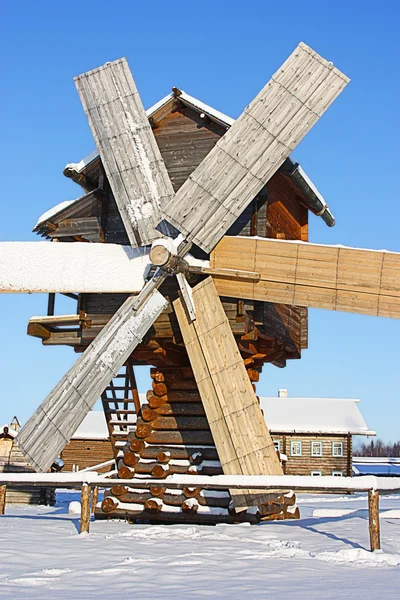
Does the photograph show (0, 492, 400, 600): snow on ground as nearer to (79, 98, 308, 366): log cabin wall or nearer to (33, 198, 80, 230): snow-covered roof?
(79, 98, 308, 366): log cabin wall

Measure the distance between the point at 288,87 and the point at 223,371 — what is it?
410 cm

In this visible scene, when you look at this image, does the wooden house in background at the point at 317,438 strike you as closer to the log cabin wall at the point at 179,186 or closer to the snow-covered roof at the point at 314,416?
the snow-covered roof at the point at 314,416

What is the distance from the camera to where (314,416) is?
29.9 meters

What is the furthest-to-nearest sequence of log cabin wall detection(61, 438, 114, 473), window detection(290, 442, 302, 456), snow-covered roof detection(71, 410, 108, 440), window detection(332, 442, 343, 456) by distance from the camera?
log cabin wall detection(61, 438, 114, 473)
snow-covered roof detection(71, 410, 108, 440)
window detection(290, 442, 302, 456)
window detection(332, 442, 343, 456)

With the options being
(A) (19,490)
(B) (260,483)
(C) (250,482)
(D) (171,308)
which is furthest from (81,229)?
(A) (19,490)

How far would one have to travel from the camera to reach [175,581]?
566cm

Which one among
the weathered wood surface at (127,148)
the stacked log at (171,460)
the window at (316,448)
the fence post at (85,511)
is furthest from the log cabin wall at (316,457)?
the fence post at (85,511)

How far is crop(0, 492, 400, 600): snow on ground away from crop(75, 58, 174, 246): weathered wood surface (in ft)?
14.1

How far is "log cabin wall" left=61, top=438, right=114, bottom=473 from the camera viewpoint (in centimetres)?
2962

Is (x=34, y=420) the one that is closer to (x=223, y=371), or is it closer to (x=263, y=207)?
(x=223, y=371)

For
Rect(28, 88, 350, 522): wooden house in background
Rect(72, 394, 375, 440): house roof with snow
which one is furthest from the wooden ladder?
Rect(72, 394, 375, 440): house roof with snow

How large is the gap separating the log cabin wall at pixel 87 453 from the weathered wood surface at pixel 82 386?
20433 millimetres

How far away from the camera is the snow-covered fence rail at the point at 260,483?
725cm

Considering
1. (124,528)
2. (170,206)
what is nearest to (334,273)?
(170,206)
